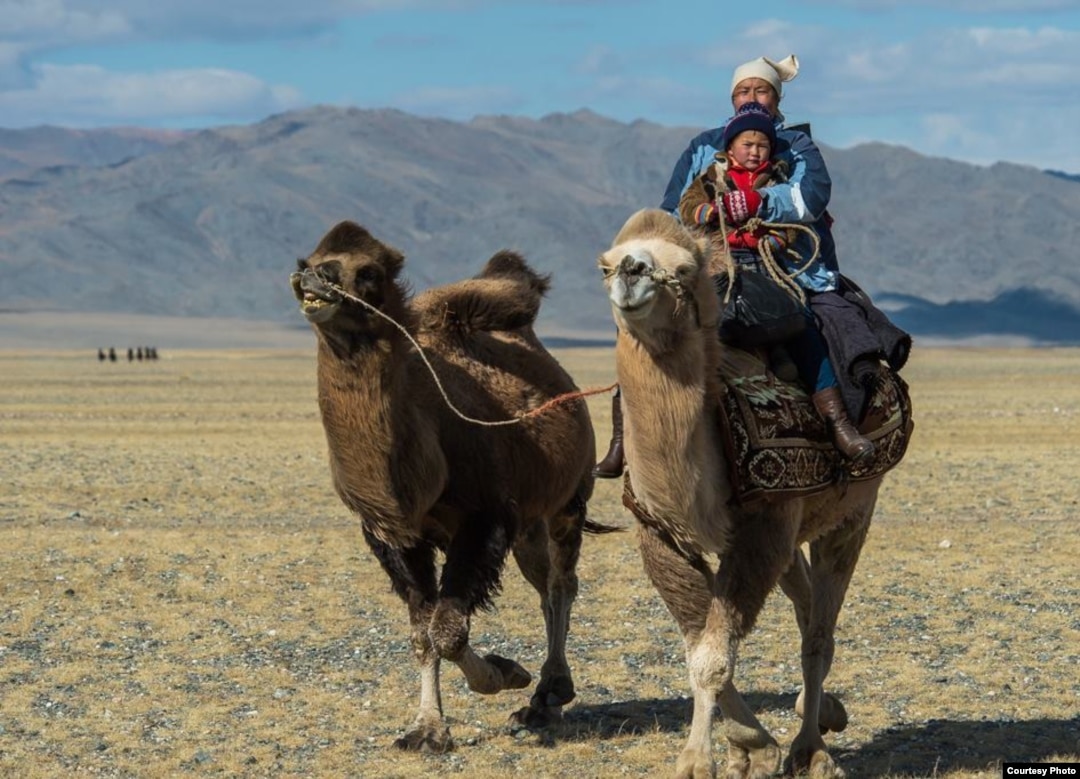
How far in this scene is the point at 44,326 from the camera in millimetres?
137250

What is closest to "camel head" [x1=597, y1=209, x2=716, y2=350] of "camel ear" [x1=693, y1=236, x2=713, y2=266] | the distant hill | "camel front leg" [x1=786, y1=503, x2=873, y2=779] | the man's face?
"camel ear" [x1=693, y1=236, x2=713, y2=266]

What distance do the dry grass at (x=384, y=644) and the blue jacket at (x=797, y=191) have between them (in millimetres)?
2139

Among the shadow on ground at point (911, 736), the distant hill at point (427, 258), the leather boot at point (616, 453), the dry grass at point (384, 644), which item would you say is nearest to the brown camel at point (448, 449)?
the shadow on ground at point (911, 736)

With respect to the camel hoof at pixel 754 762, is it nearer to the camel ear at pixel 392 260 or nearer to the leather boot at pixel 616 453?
the leather boot at pixel 616 453

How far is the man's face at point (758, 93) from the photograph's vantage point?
25.5 ft

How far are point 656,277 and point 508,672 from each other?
2.78 m

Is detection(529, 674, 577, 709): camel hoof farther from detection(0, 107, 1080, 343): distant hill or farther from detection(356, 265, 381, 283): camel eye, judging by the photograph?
detection(0, 107, 1080, 343): distant hill

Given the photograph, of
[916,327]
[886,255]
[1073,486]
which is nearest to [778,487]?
[1073,486]

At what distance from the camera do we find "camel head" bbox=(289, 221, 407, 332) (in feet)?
24.7

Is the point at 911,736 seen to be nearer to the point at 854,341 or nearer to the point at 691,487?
the point at 854,341

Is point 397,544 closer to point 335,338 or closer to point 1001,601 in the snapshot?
point 335,338

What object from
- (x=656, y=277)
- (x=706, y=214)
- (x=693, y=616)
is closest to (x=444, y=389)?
(x=706, y=214)

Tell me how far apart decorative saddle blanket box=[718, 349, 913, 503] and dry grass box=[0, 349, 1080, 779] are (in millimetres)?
1323

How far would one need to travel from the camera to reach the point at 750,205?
739 centimetres
